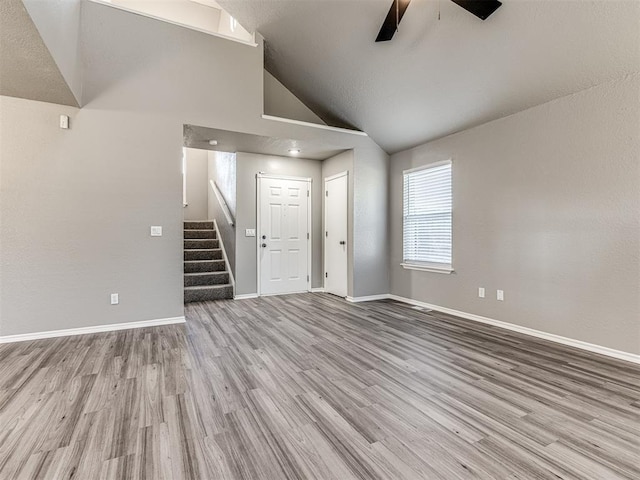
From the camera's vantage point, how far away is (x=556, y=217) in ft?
10.3

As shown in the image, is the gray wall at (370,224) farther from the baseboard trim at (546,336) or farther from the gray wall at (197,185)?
the gray wall at (197,185)

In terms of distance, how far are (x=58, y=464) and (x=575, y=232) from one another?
4.22 m

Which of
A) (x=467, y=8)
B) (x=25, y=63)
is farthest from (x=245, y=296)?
(x=467, y=8)

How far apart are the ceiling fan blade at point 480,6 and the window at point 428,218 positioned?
203 cm

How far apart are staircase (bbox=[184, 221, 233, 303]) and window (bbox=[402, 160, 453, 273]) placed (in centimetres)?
317

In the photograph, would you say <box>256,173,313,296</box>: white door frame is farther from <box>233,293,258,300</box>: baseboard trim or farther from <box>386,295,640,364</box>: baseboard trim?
<box>386,295,640,364</box>: baseboard trim

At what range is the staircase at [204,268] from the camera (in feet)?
16.9

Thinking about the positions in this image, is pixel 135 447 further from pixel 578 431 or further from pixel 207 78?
pixel 207 78

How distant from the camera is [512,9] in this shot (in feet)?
8.44

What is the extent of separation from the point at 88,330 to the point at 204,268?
229 centimetres

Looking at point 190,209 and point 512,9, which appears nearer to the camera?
point 512,9

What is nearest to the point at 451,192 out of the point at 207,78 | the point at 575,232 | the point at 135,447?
the point at 575,232

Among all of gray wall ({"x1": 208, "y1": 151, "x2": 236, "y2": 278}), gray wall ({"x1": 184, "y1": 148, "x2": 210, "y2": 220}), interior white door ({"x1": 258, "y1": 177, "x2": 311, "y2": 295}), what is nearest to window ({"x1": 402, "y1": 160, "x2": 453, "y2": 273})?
interior white door ({"x1": 258, "y1": 177, "x2": 311, "y2": 295})

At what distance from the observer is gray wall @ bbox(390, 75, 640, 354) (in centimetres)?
271
